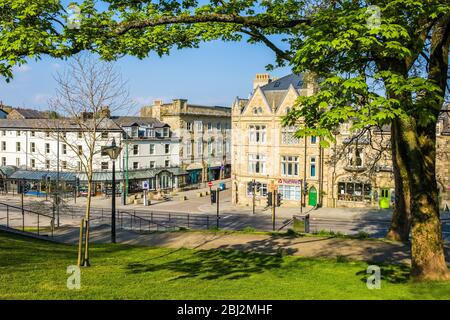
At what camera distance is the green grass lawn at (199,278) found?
34.9 ft

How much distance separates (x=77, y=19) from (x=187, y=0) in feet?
11.4

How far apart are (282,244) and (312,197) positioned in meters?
30.9

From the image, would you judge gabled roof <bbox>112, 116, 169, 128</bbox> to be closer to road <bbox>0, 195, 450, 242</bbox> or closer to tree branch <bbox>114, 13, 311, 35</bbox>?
road <bbox>0, 195, 450, 242</bbox>

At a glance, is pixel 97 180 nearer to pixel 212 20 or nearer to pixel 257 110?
pixel 257 110

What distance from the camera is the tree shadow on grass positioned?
13.5m

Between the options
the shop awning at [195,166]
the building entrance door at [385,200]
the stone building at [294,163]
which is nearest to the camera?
the building entrance door at [385,200]

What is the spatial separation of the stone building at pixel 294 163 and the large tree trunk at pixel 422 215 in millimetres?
35675

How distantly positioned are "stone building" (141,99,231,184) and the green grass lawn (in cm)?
5415

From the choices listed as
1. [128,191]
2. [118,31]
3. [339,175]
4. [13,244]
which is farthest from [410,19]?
[128,191]

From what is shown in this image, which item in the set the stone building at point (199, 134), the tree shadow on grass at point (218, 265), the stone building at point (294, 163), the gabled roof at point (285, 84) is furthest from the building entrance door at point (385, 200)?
the tree shadow on grass at point (218, 265)

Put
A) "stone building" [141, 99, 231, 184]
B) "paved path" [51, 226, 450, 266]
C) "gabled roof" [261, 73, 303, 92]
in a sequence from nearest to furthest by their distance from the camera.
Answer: "paved path" [51, 226, 450, 266], "gabled roof" [261, 73, 303, 92], "stone building" [141, 99, 231, 184]

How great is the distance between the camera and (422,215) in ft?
40.4

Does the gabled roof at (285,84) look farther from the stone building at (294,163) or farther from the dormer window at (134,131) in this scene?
the dormer window at (134,131)

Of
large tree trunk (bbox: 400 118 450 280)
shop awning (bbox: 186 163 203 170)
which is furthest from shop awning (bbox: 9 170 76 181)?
large tree trunk (bbox: 400 118 450 280)
